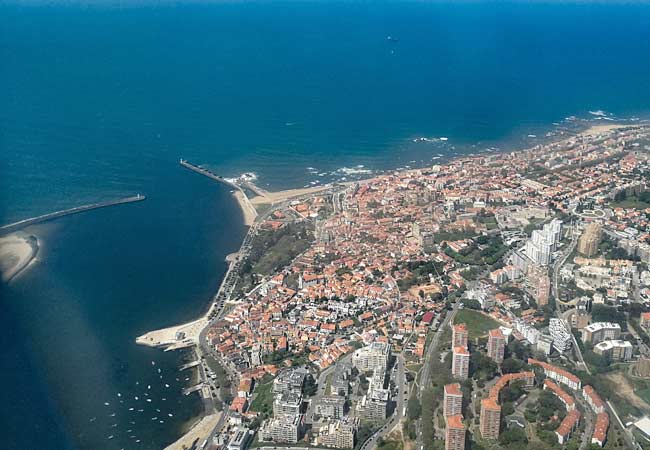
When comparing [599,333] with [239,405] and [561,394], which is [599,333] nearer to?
[561,394]

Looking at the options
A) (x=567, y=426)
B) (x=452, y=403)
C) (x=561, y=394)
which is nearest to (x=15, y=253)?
(x=452, y=403)

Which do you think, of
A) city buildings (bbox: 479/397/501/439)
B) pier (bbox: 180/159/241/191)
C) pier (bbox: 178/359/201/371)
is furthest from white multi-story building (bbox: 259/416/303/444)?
pier (bbox: 180/159/241/191)

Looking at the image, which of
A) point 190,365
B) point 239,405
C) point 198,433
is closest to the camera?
point 198,433

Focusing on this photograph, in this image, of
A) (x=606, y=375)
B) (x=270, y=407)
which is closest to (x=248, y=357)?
(x=270, y=407)

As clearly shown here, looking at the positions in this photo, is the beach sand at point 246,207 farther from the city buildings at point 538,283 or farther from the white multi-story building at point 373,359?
the city buildings at point 538,283

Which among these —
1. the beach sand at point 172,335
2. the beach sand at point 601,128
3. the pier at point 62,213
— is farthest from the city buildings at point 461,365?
the beach sand at point 601,128

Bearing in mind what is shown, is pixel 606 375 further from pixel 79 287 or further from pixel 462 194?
pixel 79 287
